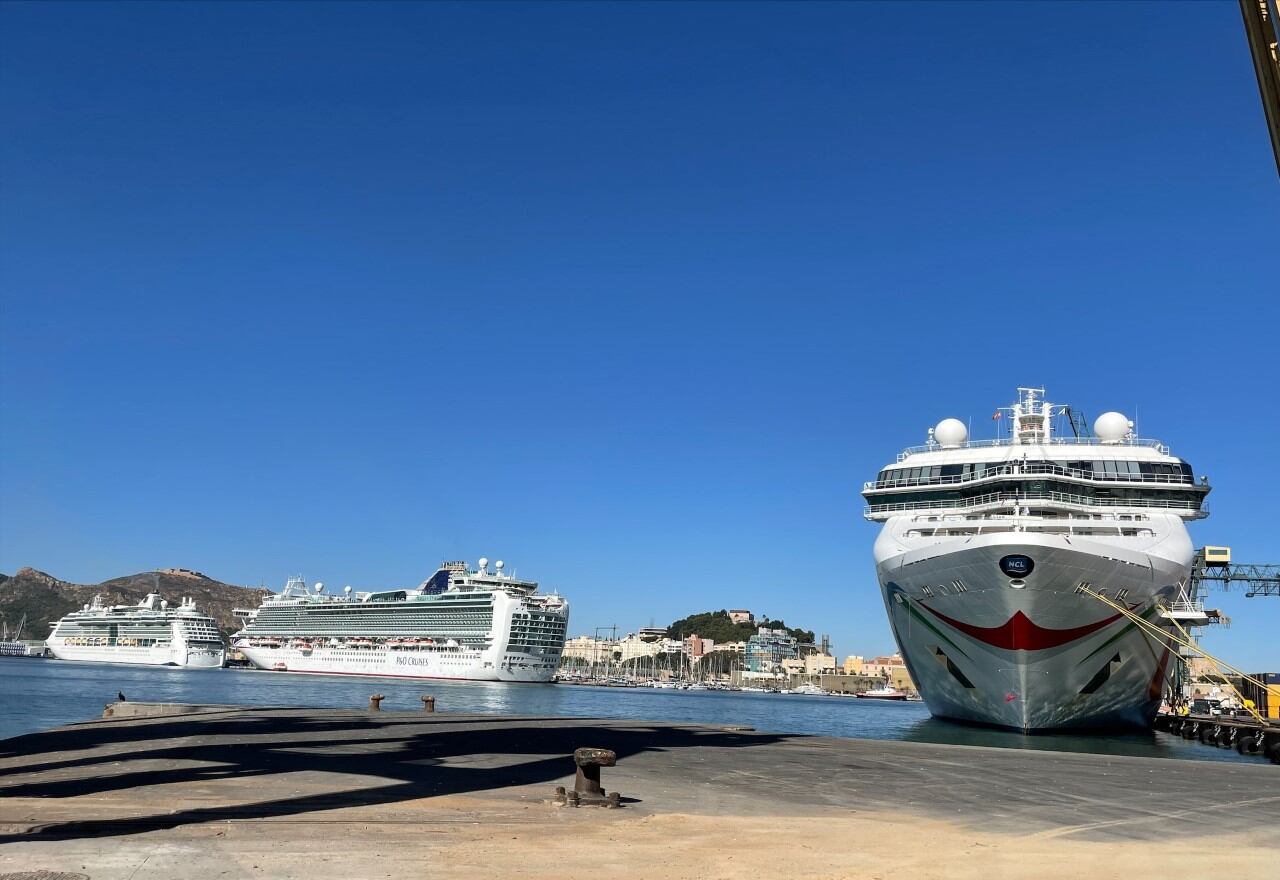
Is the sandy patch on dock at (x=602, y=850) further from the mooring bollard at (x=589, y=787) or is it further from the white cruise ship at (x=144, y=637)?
the white cruise ship at (x=144, y=637)

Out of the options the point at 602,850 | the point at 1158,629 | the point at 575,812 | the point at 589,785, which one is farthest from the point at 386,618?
the point at 602,850

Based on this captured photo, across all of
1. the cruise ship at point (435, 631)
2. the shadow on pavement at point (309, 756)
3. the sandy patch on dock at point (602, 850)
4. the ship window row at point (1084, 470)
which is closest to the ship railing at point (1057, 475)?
the ship window row at point (1084, 470)

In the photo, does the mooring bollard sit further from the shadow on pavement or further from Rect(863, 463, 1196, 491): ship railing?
Rect(863, 463, 1196, 491): ship railing

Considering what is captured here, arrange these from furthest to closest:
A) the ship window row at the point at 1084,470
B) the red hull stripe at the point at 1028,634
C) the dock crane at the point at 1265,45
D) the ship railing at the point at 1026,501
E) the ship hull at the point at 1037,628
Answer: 1. the ship window row at the point at 1084,470
2. the ship railing at the point at 1026,501
3. the red hull stripe at the point at 1028,634
4. the ship hull at the point at 1037,628
5. the dock crane at the point at 1265,45

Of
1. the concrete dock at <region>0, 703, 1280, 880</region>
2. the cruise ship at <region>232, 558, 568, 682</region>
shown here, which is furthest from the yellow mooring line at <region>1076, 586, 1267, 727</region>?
the cruise ship at <region>232, 558, 568, 682</region>

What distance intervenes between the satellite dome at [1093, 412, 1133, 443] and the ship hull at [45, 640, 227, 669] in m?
150

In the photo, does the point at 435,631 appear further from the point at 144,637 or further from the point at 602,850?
the point at 602,850

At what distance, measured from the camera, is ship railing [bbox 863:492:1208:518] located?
4259 cm

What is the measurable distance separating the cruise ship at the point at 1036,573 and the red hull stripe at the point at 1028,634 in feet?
0.17

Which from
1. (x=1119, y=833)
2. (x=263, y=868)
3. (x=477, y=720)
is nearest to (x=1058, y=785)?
(x=1119, y=833)

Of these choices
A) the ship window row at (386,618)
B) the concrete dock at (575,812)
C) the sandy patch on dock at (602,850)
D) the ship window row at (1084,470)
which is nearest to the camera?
the sandy patch on dock at (602,850)

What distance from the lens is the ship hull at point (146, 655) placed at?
6511 inches

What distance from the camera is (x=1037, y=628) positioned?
35906mm

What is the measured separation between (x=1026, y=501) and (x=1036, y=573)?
6.85 m
